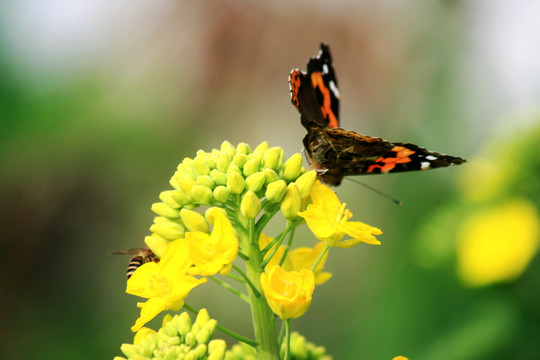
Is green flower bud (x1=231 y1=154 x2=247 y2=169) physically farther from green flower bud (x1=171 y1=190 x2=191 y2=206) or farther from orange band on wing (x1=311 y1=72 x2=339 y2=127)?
orange band on wing (x1=311 y1=72 x2=339 y2=127)

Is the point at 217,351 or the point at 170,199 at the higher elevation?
the point at 170,199

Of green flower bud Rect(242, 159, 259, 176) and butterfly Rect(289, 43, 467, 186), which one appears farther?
butterfly Rect(289, 43, 467, 186)

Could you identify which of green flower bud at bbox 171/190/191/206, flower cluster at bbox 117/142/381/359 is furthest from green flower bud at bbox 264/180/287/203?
green flower bud at bbox 171/190/191/206

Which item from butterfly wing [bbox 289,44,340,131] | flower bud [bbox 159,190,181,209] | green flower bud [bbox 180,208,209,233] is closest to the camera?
green flower bud [bbox 180,208,209,233]

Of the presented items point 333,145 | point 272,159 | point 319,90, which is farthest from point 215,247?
point 319,90

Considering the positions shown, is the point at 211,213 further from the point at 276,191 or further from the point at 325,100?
the point at 325,100
